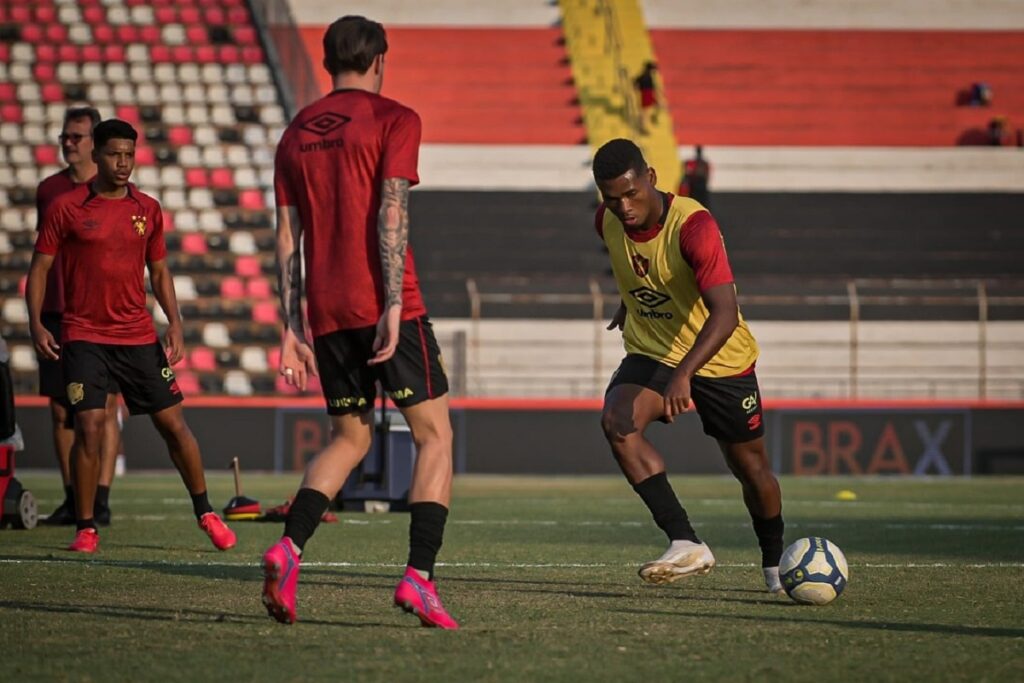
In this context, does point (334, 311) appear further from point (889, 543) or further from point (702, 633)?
point (889, 543)

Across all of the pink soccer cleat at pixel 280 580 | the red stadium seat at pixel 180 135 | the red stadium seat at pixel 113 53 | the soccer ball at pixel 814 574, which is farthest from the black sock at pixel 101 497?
the red stadium seat at pixel 113 53

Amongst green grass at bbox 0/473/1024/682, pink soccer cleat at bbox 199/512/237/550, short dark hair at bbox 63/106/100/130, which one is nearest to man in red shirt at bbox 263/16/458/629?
green grass at bbox 0/473/1024/682

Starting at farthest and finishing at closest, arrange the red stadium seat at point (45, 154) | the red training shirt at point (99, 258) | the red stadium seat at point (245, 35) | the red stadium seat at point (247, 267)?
1. the red stadium seat at point (245, 35)
2. the red stadium seat at point (45, 154)
3. the red stadium seat at point (247, 267)
4. the red training shirt at point (99, 258)

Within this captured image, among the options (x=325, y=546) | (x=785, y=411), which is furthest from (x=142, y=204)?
(x=785, y=411)

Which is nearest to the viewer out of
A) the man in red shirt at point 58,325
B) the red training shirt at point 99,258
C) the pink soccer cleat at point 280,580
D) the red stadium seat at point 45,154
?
the pink soccer cleat at point 280,580

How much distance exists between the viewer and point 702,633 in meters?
5.89

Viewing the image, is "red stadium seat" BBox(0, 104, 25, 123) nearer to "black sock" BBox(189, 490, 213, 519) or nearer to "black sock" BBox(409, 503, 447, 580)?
"black sock" BBox(189, 490, 213, 519)

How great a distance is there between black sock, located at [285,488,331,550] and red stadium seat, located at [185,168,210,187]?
21.5 meters

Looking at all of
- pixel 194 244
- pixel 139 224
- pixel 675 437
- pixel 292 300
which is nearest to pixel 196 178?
pixel 194 244

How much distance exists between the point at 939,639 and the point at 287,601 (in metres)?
2.12

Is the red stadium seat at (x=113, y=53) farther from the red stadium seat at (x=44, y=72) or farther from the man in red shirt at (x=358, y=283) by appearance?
the man in red shirt at (x=358, y=283)

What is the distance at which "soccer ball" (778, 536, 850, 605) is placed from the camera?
6812 millimetres

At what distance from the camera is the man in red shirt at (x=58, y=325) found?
10.3 m

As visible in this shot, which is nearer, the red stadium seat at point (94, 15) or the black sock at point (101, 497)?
the black sock at point (101, 497)
